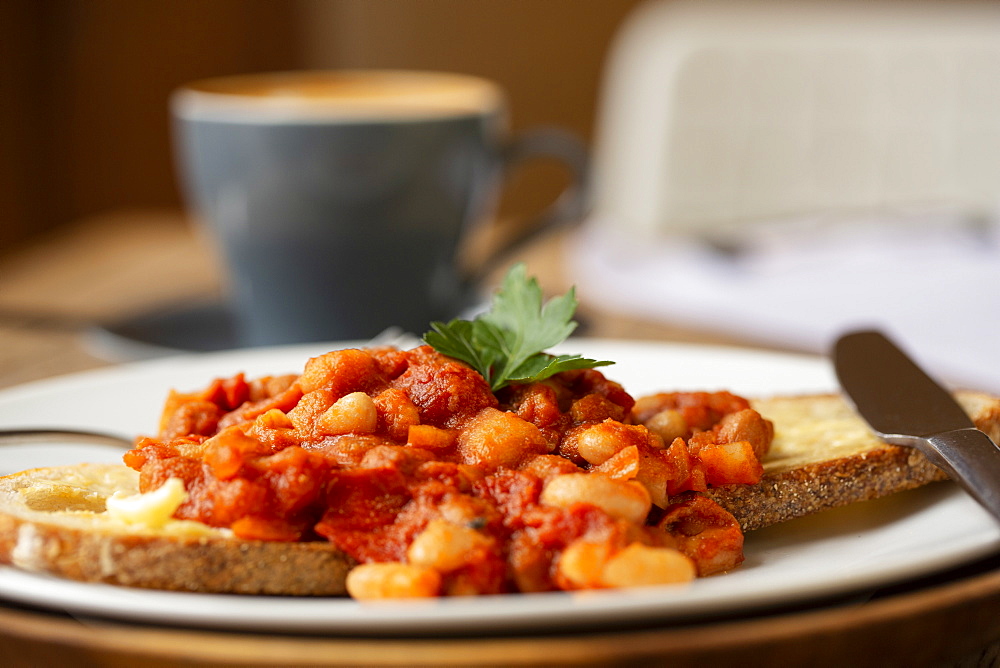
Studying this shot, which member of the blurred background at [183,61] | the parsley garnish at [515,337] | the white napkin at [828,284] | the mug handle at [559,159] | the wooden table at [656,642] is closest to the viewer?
the wooden table at [656,642]

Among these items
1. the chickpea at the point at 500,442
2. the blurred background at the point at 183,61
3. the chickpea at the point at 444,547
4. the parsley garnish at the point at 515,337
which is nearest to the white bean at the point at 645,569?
the chickpea at the point at 444,547

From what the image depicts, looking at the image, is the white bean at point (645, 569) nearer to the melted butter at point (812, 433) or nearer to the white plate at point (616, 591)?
the white plate at point (616, 591)

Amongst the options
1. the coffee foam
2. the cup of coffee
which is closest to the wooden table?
the cup of coffee

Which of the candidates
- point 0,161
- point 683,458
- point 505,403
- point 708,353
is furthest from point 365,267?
point 0,161

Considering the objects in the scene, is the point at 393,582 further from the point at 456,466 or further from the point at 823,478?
the point at 823,478

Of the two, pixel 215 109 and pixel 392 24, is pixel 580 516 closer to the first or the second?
pixel 215 109

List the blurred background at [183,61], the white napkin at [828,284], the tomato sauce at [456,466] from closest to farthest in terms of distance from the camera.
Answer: the tomato sauce at [456,466] → the white napkin at [828,284] → the blurred background at [183,61]

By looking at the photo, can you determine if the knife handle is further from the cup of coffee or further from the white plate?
the cup of coffee

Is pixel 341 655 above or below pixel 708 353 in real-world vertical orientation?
above
